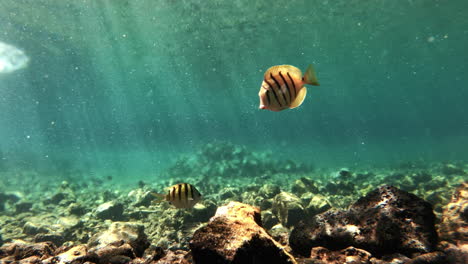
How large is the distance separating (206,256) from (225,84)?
1611 inches

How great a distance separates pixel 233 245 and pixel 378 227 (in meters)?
1.80

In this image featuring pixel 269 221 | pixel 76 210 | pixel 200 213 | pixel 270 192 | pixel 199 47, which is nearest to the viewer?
pixel 269 221

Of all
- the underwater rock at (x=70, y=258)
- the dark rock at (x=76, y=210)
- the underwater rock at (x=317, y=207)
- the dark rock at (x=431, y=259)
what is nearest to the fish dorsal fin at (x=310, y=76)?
the dark rock at (x=431, y=259)

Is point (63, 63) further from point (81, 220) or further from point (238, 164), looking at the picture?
point (81, 220)

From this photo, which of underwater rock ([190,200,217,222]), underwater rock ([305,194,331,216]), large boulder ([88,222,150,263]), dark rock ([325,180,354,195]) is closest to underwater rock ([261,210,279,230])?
underwater rock ([305,194,331,216])

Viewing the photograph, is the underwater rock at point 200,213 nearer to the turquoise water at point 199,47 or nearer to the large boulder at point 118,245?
the large boulder at point 118,245

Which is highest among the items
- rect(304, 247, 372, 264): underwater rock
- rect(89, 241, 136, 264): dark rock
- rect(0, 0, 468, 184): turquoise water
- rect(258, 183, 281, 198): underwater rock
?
rect(0, 0, 468, 184): turquoise water

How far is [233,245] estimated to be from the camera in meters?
1.73

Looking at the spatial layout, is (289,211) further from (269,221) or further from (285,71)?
(285,71)

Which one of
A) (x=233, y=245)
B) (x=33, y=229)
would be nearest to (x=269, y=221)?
(x=233, y=245)

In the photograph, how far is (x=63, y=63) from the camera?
2795 cm

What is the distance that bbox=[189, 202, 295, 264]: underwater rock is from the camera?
1.71 m

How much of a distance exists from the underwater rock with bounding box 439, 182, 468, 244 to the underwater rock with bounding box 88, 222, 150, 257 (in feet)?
13.2

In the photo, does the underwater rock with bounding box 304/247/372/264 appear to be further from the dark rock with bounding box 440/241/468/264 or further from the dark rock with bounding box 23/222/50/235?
the dark rock with bounding box 23/222/50/235
